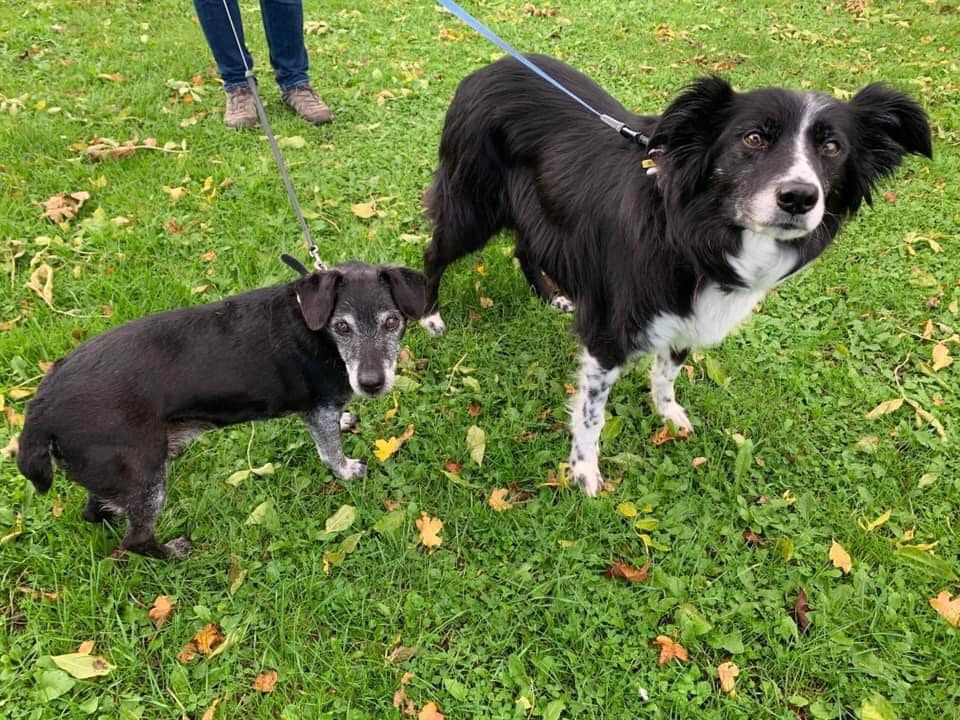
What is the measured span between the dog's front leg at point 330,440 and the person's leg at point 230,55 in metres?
3.17

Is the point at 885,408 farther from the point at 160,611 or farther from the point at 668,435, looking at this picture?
the point at 160,611

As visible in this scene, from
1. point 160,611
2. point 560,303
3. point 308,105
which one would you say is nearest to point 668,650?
point 160,611

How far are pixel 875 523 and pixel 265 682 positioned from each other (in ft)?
9.02

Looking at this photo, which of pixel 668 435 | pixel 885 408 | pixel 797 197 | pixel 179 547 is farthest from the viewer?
pixel 885 408

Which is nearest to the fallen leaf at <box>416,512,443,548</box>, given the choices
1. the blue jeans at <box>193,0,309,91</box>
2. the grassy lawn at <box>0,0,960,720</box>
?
the grassy lawn at <box>0,0,960,720</box>

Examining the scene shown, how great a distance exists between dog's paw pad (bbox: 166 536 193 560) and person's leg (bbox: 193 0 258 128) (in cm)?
356

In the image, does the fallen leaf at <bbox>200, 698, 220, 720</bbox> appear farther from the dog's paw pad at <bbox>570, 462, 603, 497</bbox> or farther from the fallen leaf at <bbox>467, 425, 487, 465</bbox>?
the dog's paw pad at <bbox>570, 462, 603, 497</bbox>

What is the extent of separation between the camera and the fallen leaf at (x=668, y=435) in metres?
3.39

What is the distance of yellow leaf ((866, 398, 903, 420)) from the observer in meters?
3.48

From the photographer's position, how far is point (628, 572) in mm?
2805

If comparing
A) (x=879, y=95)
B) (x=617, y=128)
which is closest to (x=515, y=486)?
(x=617, y=128)

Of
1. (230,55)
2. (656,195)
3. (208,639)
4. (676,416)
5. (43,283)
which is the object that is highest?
(656,195)

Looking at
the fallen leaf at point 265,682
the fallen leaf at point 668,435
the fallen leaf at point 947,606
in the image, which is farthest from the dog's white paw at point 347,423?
the fallen leaf at point 947,606

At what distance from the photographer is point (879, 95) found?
235 centimetres
